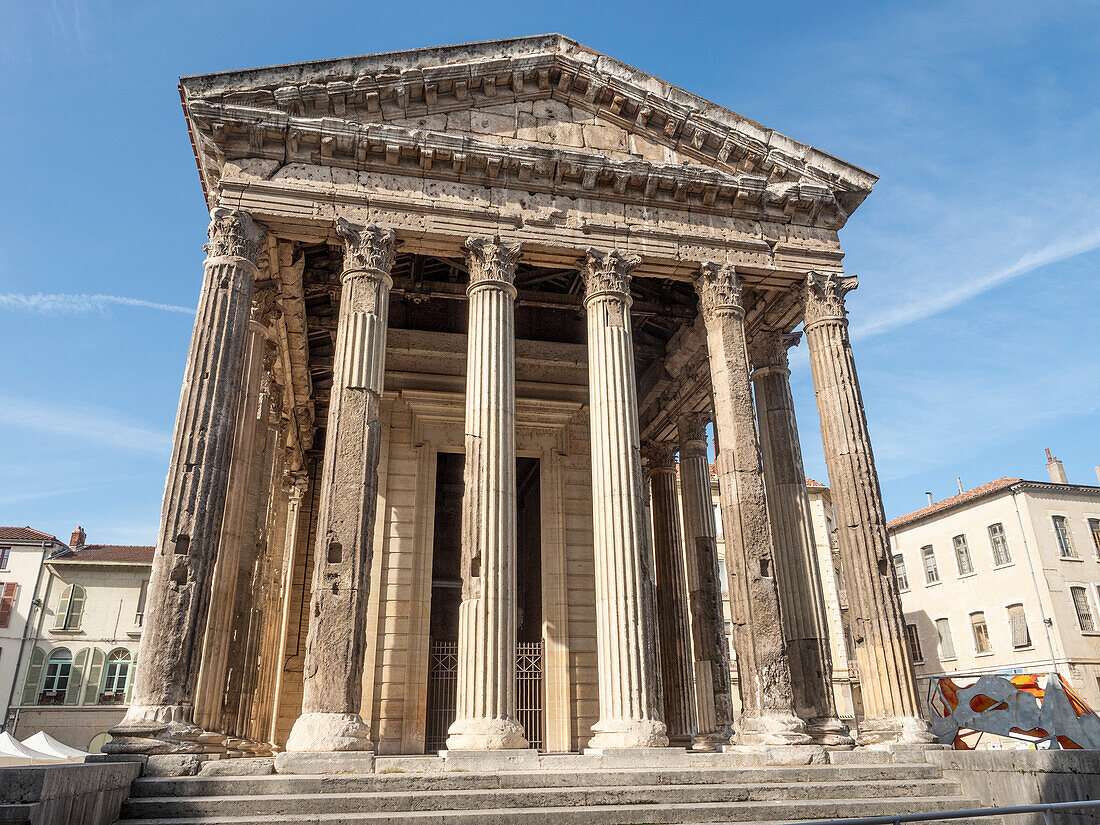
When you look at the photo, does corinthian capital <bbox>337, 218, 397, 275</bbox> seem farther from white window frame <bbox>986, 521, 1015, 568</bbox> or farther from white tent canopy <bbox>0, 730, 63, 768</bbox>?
white window frame <bbox>986, 521, 1015, 568</bbox>

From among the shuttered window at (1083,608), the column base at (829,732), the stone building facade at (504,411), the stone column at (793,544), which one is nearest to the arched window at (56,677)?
the stone building facade at (504,411)

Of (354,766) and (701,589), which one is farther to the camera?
(701,589)

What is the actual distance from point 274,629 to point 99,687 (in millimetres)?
19167

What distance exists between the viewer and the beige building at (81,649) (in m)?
32.0

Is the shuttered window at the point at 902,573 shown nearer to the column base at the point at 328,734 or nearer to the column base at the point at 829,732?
the column base at the point at 829,732

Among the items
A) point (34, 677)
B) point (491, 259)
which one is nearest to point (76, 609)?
point (34, 677)

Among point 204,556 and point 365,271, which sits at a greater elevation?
point 365,271

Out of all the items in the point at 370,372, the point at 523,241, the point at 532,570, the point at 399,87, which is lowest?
the point at 532,570

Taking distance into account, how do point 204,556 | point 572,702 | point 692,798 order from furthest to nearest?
point 572,702 → point 204,556 → point 692,798

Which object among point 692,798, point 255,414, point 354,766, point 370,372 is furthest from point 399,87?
point 692,798

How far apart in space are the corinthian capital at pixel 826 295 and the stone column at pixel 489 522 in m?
5.64

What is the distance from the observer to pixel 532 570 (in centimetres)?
1978

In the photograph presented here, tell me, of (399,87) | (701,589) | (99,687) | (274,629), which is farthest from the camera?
(99,687)

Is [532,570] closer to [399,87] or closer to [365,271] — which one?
[365,271]
